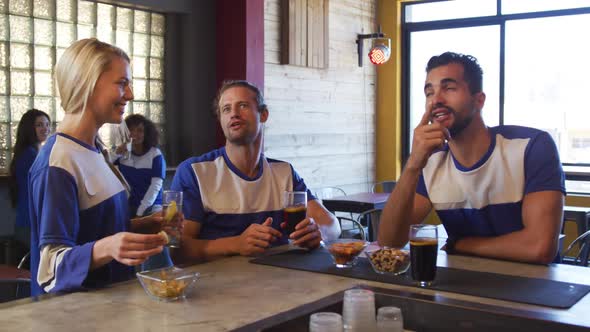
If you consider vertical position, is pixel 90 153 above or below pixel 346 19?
below

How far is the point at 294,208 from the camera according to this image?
2.28m

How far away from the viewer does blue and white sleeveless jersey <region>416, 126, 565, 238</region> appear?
227cm

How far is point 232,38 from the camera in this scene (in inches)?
217

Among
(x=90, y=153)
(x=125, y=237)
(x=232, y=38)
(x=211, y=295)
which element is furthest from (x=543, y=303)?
(x=232, y=38)

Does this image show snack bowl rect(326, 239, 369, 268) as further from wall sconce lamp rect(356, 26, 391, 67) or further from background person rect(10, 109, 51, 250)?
wall sconce lamp rect(356, 26, 391, 67)

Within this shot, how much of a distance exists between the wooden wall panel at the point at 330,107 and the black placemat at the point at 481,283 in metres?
3.80

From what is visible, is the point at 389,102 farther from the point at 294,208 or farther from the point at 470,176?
the point at 294,208

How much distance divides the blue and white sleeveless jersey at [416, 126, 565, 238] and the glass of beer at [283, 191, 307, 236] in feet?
1.63

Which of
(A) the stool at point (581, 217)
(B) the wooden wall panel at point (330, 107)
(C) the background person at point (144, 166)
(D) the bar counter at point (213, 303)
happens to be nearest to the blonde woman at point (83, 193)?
(D) the bar counter at point (213, 303)

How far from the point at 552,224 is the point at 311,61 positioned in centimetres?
443

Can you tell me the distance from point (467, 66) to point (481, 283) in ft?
3.09

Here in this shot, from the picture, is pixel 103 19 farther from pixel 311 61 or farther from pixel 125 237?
pixel 125 237

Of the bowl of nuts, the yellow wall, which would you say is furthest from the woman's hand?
the yellow wall

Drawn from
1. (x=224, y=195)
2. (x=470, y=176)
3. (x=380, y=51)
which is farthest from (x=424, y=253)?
(x=380, y=51)
